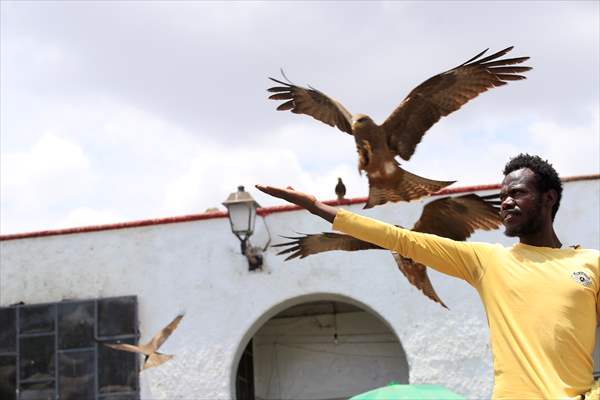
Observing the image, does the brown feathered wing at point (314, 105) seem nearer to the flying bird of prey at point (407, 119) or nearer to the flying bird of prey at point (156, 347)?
the flying bird of prey at point (407, 119)

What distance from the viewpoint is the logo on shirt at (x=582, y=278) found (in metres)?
3.36

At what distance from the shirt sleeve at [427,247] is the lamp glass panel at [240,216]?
7.79 meters

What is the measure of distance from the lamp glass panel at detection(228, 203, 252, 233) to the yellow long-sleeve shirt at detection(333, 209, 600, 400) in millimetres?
7777

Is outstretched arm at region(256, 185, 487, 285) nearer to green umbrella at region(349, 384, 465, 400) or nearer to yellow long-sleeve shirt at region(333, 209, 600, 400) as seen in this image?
yellow long-sleeve shirt at region(333, 209, 600, 400)

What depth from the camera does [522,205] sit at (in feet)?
11.6

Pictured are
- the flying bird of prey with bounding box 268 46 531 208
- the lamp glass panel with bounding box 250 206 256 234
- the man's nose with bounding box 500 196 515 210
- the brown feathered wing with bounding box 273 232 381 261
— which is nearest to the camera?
the man's nose with bounding box 500 196 515 210

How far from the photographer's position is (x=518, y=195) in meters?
3.54

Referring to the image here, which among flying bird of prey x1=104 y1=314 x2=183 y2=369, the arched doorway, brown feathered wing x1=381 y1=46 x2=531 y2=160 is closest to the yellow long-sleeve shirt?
brown feathered wing x1=381 y1=46 x2=531 y2=160

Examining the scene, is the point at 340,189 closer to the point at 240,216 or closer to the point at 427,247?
the point at 240,216

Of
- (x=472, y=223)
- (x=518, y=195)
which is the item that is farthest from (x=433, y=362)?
(x=518, y=195)

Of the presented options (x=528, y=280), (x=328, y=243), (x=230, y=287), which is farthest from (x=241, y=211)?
(x=528, y=280)

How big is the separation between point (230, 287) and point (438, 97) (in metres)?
7.52

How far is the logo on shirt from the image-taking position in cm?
336

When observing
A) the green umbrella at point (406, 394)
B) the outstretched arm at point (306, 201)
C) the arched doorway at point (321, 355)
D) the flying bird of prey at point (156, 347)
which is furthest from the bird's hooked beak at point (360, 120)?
the arched doorway at point (321, 355)
